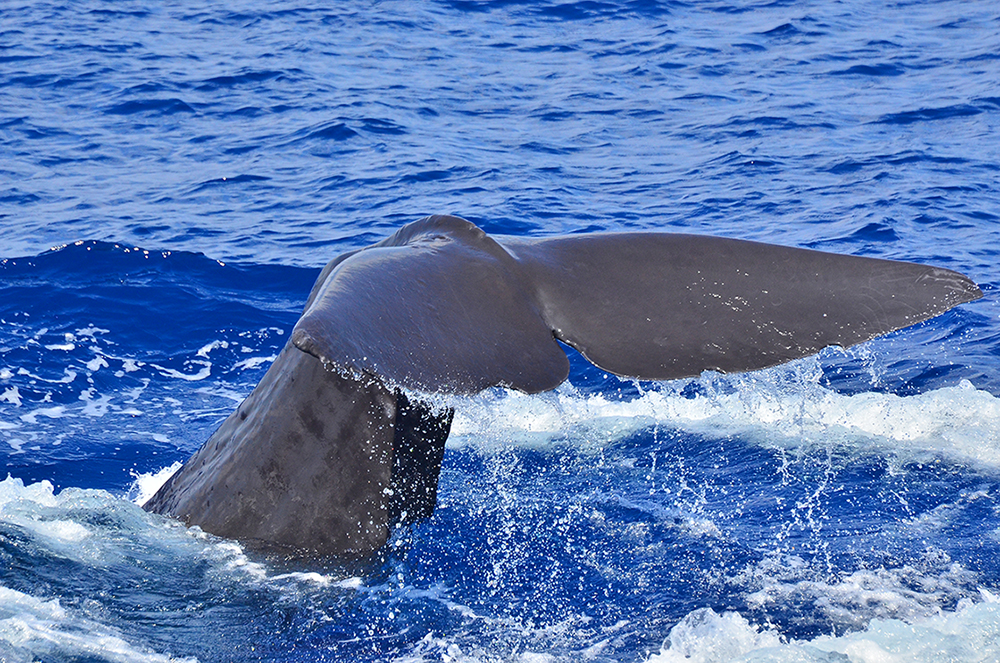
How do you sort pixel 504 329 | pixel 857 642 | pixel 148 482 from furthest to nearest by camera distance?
pixel 148 482 → pixel 857 642 → pixel 504 329

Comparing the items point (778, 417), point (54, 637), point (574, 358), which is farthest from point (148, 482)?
point (778, 417)

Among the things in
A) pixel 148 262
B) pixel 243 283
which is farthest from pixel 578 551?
pixel 148 262

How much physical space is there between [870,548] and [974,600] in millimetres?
658

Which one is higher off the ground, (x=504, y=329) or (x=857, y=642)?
(x=504, y=329)

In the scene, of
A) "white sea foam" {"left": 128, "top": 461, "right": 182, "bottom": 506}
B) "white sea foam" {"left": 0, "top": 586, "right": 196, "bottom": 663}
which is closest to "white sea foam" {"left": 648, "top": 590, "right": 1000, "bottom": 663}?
"white sea foam" {"left": 0, "top": 586, "right": 196, "bottom": 663}

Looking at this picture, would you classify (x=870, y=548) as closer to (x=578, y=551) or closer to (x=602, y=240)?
(x=578, y=551)

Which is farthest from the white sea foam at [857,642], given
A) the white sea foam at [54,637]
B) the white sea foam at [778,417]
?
the white sea foam at [778,417]

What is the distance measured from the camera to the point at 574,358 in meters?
9.66

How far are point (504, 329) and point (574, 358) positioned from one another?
18.9 feet

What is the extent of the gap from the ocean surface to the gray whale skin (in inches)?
8.6

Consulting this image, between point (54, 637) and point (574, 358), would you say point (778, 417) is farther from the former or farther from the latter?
point (54, 637)

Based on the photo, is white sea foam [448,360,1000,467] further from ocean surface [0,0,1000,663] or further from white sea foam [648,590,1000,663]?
white sea foam [648,590,1000,663]

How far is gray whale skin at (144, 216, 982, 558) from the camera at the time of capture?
156 inches

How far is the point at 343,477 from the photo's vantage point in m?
4.10
